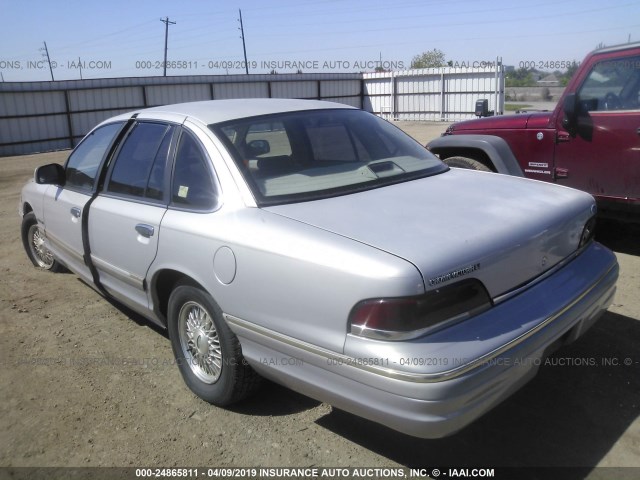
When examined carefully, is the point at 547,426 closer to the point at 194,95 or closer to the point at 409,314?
the point at 409,314

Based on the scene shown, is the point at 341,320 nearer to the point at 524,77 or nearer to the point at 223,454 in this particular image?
the point at 223,454

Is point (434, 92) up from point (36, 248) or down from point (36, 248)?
up

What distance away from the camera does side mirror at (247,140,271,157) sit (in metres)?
3.32

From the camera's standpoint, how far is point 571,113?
5.41 m

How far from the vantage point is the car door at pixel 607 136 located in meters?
5.18

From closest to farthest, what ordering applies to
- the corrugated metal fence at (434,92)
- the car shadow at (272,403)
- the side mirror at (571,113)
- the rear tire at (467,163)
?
the car shadow at (272,403), the side mirror at (571,113), the rear tire at (467,163), the corrugated metal fence at (434,92)

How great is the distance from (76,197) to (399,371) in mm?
3123

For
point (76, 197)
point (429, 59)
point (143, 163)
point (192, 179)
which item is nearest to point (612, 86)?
point (192, 179)

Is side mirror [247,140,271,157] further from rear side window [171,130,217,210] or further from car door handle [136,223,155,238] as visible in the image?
car door handle [136,223,155,238]

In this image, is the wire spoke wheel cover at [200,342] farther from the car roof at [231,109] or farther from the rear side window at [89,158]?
the rear side window at [89,158]

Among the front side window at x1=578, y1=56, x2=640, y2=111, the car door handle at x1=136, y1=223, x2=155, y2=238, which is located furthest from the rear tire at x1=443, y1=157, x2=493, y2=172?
the car door handle at x1=136, y1=223, x2=155, y2=238

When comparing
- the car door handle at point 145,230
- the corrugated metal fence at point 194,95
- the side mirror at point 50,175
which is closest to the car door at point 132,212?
the car door handle at point 145,230

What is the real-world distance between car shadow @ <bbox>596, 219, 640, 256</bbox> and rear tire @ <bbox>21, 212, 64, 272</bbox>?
18.5ft

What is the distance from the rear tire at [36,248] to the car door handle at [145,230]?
108 inches
